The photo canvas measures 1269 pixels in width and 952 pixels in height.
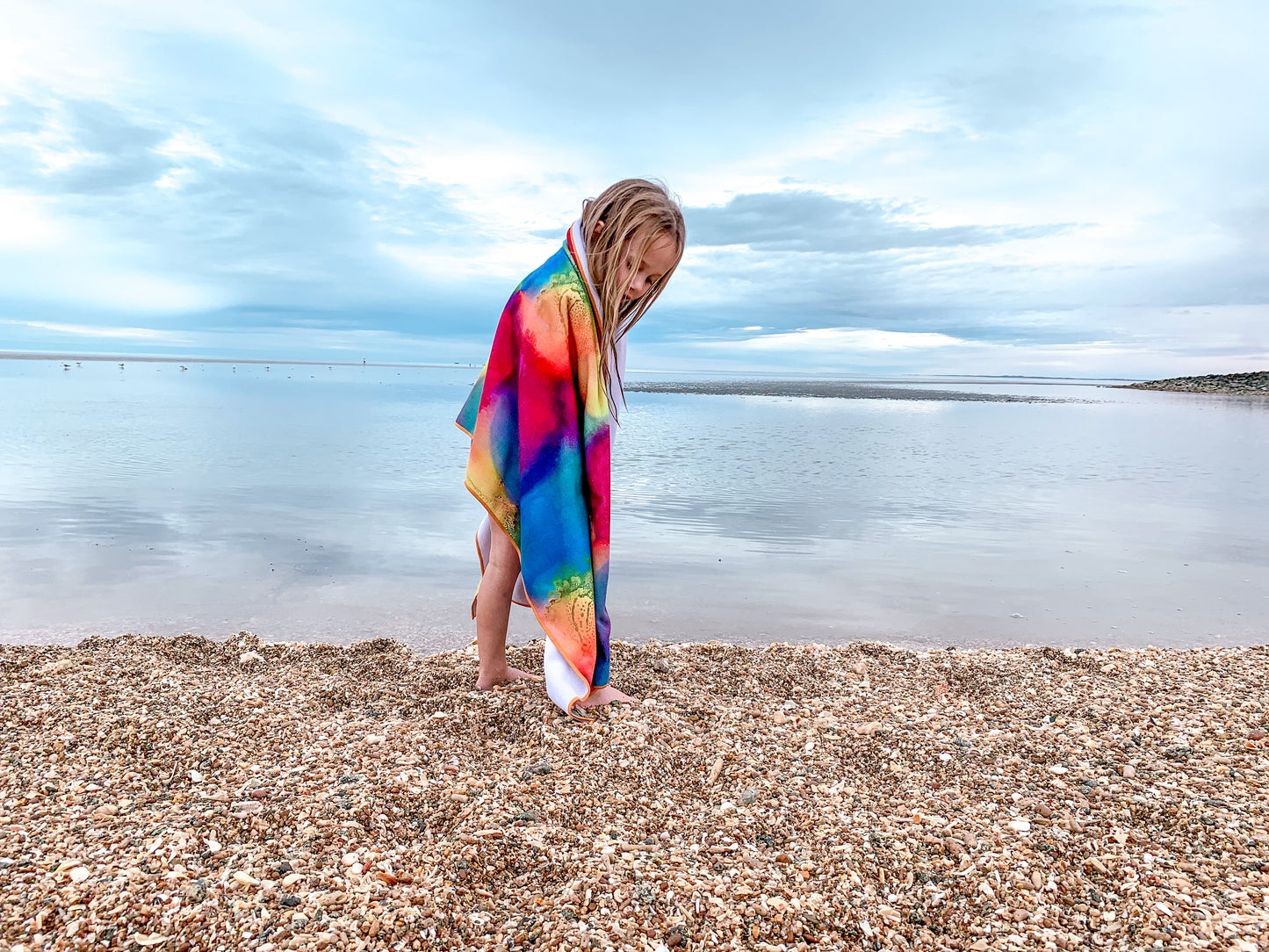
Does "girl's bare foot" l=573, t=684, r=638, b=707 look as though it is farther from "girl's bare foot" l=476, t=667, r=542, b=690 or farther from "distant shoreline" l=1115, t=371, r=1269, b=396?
"distant shoreline" l=1115, t=371, r=1269, b=396

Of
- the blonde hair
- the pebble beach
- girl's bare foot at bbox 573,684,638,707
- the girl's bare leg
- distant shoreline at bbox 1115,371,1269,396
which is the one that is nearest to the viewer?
the pebble beach

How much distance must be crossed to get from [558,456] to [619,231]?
0.92m

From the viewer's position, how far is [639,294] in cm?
337

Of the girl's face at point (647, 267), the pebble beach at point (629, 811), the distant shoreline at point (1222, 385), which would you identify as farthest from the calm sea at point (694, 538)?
the distant shoreline at point (1222, 385)

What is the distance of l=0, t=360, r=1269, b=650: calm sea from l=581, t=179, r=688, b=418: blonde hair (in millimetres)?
2308

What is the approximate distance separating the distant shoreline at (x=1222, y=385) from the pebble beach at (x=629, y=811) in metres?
43.8

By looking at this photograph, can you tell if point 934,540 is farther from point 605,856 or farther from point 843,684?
point 605,856

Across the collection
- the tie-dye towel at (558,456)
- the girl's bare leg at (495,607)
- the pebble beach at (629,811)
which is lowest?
the pebble beach at (629,811)

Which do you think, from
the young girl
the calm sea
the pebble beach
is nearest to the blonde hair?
the young girl

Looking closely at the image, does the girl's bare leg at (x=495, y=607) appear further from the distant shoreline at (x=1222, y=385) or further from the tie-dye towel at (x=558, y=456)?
the distant shoreline at (x=1222, y=385)

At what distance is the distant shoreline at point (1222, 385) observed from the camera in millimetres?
40734

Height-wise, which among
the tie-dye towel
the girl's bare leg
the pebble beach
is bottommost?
the pebble beach

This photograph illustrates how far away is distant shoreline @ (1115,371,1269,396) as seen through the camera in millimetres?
40734

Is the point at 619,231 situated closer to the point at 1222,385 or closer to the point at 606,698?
the point at 606,698
